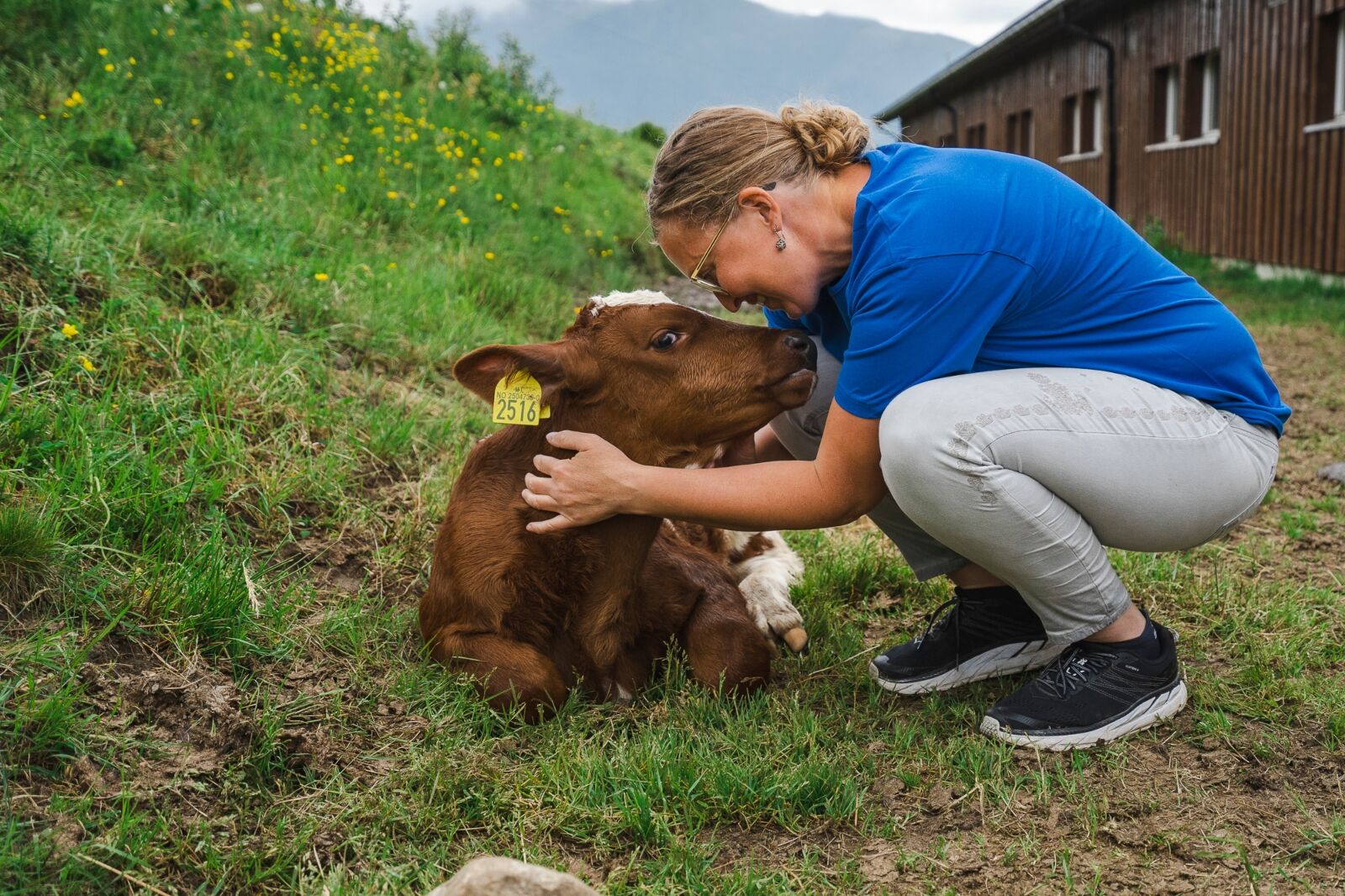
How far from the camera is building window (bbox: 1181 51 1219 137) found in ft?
47.7

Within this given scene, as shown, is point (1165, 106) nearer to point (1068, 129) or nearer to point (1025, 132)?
point (1068, 129)

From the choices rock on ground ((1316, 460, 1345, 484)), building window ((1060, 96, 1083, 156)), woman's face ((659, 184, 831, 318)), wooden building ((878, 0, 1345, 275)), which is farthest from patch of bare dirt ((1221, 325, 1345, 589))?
building window ((1060, 96, 1083, 156))

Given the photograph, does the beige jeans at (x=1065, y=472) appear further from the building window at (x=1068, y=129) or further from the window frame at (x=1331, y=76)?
the building window at (x=1068, y=129)

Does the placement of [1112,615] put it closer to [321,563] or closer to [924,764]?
[924,764]

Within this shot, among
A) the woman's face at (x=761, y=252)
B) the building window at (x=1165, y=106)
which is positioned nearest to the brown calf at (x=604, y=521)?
the woman's face at (x=761, y=252)

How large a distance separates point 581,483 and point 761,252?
72 centimetres

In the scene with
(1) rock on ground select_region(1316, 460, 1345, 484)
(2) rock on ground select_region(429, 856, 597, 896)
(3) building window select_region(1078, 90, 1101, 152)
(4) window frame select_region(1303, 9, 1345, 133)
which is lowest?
(2) rock on ground select_region(429, 856, 597, 896)

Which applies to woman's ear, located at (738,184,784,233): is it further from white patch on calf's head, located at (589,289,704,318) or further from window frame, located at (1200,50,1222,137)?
window frame, located at (1200,50,1222,137)

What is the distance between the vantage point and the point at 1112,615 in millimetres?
2889

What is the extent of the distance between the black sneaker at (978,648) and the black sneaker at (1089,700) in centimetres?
28

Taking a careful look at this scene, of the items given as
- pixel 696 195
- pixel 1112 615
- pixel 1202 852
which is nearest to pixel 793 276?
pixel 696 195

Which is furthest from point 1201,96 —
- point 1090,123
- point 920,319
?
point 920,319

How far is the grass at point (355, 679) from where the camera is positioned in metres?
2.33

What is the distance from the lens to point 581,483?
2.91 m
